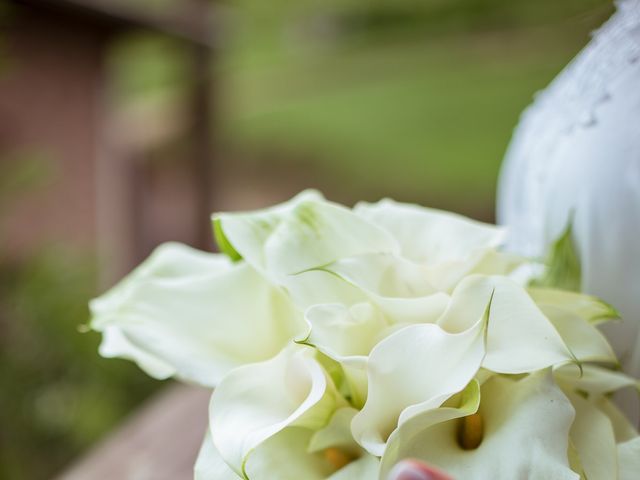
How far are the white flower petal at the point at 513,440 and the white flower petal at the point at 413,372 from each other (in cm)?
1

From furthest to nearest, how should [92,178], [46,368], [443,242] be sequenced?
[92,178] → [46,368] → [443,242]

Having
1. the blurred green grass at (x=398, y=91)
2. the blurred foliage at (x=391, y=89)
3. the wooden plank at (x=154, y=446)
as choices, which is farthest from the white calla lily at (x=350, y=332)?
the blurred green grass at (x=398, y=91)

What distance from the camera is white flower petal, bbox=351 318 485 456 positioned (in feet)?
0.59

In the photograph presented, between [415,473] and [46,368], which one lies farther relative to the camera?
[46,368]

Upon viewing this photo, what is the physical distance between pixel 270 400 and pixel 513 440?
8cm

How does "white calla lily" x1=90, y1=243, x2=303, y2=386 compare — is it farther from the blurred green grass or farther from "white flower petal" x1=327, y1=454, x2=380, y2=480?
the blurred green grass

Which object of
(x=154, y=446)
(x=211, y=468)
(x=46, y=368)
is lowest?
(x=46, y=368)

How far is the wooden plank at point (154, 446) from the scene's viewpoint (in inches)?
15.9

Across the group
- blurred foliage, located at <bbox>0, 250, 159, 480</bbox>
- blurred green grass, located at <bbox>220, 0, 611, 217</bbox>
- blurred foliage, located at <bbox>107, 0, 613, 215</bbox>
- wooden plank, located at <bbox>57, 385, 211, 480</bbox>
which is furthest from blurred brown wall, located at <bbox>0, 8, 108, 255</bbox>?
blurred green grass, located at <bbox>220, 0, 611, 217</bbox>

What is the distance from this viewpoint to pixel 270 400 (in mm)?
215

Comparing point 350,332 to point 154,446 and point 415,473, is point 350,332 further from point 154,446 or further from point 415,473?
point 154,446

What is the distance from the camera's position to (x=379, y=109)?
4984 millimetres

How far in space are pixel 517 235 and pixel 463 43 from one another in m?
4.66

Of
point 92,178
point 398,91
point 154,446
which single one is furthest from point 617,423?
point 398,91
